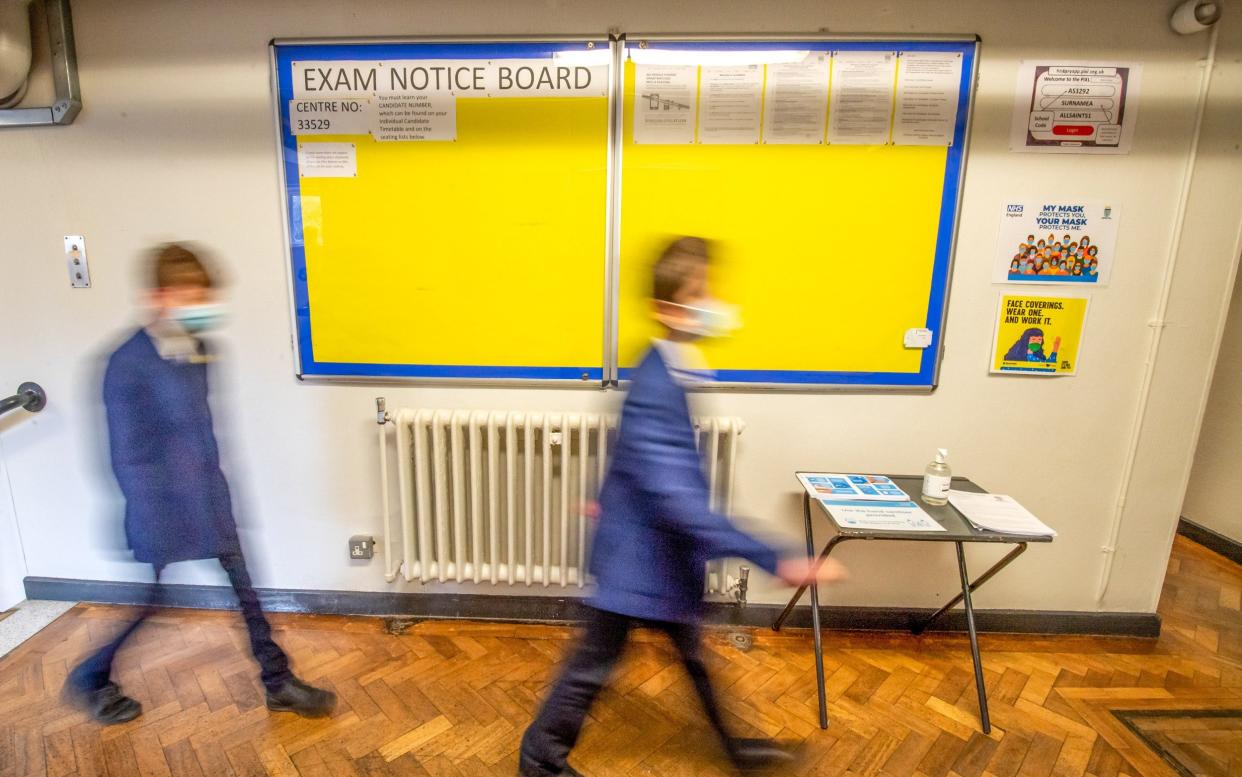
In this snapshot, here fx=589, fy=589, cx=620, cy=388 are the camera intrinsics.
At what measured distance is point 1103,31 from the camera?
78.2 inches

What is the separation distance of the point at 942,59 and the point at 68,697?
12.0ft

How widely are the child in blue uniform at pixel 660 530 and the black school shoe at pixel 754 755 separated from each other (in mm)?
289

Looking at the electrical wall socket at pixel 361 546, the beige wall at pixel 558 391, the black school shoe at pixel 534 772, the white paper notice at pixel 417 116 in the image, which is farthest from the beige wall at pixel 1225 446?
the electrical wall socket at pixel 361 546

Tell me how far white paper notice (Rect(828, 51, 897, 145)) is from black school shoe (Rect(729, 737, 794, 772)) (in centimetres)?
194

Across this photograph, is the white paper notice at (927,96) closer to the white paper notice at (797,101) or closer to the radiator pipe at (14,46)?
the white paper notice at (797,101)

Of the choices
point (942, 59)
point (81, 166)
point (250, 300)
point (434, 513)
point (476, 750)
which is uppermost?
point (942, 59)

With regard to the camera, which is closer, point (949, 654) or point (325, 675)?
point (325, 675)

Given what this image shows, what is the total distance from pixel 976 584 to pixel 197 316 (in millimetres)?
2749

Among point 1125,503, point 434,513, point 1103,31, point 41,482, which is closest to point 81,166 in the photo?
point 41,482

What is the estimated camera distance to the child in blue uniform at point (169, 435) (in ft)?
5.31

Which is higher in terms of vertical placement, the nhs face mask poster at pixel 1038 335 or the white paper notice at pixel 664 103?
the white paper notice at pixel 664 103

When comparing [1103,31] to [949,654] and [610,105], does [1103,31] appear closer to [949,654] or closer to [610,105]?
[610,105]

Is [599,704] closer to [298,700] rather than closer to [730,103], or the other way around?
[298,700]

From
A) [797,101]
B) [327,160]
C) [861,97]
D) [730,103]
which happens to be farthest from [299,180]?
[861,97]
